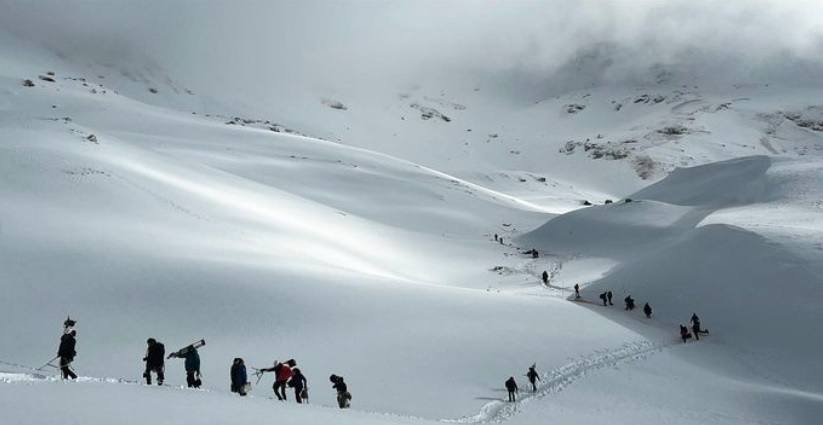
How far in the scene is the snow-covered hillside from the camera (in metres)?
18.6

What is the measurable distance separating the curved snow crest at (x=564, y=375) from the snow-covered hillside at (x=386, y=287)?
101mm

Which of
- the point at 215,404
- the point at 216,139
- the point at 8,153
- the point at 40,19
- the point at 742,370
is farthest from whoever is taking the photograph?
the point at 40,19

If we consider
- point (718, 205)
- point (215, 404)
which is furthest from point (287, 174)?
point (215, 404)

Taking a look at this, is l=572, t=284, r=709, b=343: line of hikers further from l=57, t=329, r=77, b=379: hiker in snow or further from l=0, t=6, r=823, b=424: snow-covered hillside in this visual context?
l=57, t=329, r=77, b=379: hiker in snow

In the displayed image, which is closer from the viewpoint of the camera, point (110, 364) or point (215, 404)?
point (215, 404)

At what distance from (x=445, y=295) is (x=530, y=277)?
17278 millimetres

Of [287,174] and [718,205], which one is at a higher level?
[287,174]

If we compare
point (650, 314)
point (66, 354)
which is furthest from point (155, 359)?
point (650, 314)

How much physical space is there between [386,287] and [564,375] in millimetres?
8621

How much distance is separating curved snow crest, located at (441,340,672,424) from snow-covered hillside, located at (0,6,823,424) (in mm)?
101

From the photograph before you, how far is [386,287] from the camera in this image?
28297mm

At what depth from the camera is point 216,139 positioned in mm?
76875

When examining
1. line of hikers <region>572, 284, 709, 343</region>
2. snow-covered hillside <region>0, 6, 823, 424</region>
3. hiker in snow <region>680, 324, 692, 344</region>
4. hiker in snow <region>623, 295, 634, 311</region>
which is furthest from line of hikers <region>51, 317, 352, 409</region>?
hiker in snow <region>623, 295, 634, 311</region>

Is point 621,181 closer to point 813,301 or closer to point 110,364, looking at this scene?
point 813,301
